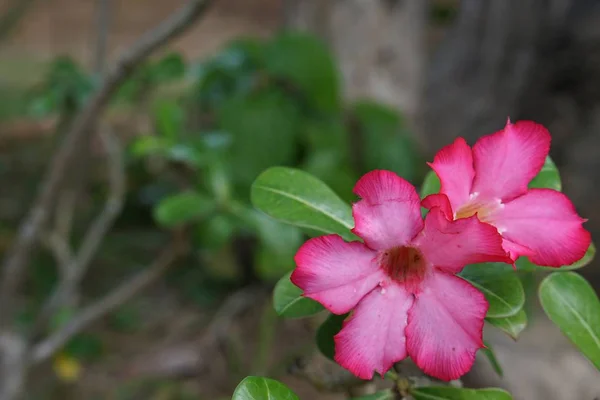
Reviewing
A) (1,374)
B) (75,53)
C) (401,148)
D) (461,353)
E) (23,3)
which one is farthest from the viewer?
(75,53)

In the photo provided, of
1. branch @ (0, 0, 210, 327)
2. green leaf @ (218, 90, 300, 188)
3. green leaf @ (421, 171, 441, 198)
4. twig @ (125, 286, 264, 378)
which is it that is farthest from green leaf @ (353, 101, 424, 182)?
green leaf @ (421, 171, 441, 198)

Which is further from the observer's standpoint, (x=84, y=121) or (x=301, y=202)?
(x=84, y=121)

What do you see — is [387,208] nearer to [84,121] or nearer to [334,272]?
[334,272]

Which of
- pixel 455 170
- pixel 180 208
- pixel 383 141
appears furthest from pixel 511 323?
pixel 383 141

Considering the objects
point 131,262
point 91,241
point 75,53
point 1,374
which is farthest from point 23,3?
point 1,374

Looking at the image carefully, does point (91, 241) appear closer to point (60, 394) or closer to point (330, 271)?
point (60, 394)

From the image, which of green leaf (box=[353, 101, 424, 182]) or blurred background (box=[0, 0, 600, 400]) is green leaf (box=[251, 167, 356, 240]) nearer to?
blurred background (box=[0, 0, 600, 400])

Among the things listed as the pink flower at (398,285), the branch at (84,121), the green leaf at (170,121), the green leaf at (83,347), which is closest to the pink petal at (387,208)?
the pink flower at (398,285)
